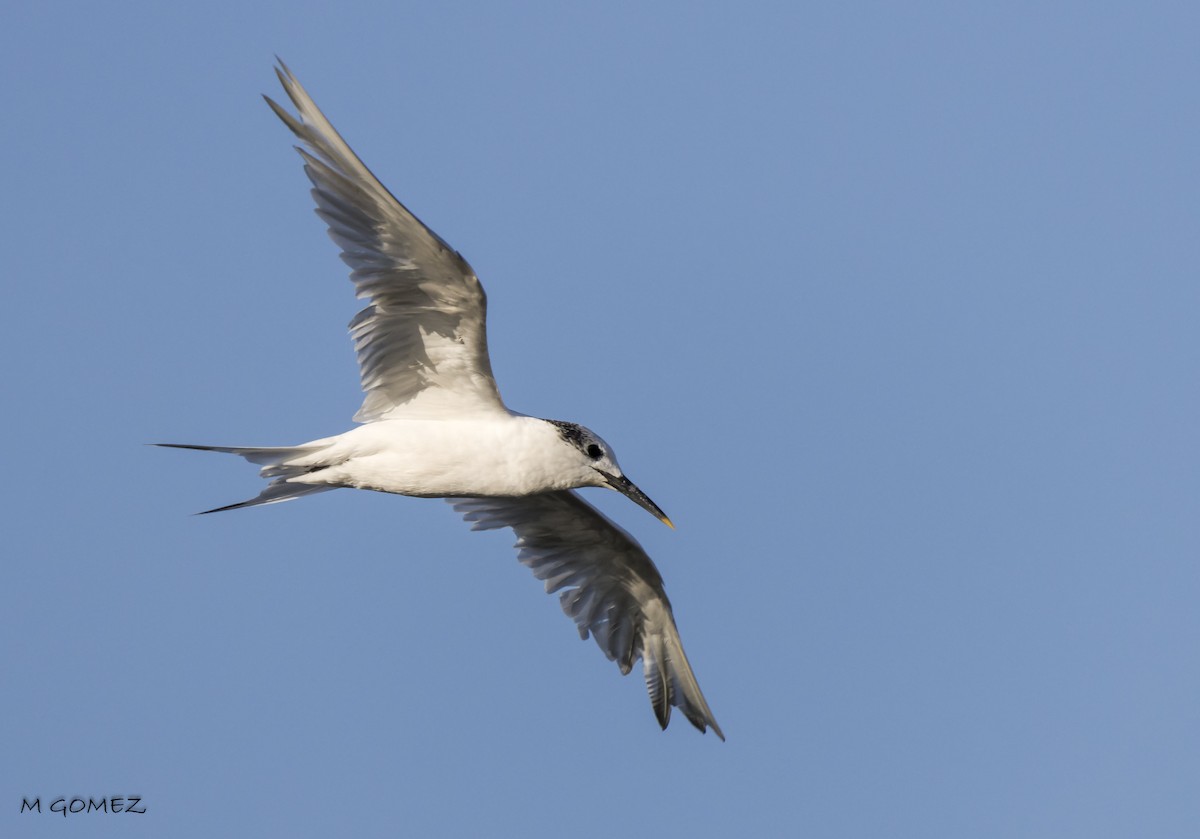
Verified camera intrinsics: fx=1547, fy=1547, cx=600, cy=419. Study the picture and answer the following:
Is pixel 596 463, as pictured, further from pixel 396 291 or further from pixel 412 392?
pixel 396 291

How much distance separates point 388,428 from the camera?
37.7ft

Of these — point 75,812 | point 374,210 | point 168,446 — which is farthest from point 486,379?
Result: point 75,812

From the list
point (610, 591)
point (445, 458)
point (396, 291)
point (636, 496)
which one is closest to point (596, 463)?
point (636, 496)

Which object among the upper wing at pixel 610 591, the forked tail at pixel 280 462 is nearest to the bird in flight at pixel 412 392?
the forked tail at pixel 280 462

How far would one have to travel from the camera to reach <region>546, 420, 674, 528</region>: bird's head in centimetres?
1161

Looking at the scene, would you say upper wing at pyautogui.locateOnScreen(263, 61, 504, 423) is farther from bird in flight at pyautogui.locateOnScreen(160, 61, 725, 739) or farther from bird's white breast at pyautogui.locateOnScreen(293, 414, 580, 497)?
bird's white breast at pyautogui.locateOnScreen(293, 414, 580, 497)

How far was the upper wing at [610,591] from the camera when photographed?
13.9 metres

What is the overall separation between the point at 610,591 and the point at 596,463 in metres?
2.72

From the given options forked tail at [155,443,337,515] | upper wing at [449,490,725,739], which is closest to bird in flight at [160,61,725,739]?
forked tail at [155,443,337,515]

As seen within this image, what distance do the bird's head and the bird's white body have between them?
69 mm

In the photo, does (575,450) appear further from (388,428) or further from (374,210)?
(374,210)

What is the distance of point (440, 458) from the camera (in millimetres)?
11328

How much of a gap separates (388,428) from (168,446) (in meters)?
1.74

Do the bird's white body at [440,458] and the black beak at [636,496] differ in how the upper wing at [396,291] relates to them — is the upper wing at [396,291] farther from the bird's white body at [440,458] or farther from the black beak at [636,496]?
the black beak at [636,496]
